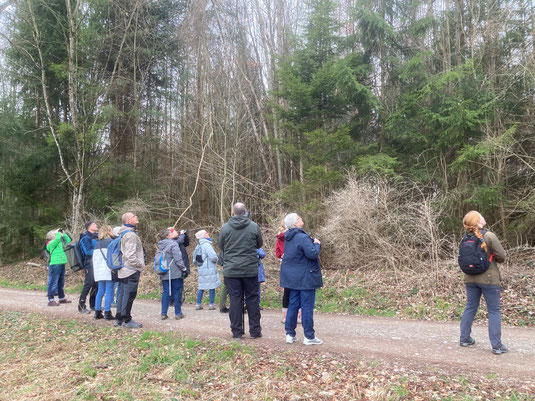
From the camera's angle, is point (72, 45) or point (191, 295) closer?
point (191, 295)

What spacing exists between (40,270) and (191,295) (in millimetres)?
10434

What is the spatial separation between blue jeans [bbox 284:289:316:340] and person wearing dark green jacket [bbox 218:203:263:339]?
0.55 m

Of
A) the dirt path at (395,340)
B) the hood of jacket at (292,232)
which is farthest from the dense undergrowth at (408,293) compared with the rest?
the hood of jacket at (292,232)

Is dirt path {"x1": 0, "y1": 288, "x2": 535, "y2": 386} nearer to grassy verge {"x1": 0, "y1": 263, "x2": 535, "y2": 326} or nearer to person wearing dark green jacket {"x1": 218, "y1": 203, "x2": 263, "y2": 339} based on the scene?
person wearing dark green jacket {"x1": 218, "y1": 203, "x2": 263, "y2": 339}

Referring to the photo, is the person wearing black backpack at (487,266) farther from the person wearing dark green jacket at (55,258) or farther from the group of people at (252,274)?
the person wearing dark green jacket at (55,258)

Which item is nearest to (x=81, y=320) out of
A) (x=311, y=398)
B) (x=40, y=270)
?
(x=311, y=398)

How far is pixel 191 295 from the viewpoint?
32.8 feet

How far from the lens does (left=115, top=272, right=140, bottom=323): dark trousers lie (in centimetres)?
656

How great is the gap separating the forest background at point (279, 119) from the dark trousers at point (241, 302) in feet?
16.8

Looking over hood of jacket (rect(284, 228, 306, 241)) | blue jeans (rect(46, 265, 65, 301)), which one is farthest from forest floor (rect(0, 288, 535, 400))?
hood of jacket (rect(284, 228, 306, 241))

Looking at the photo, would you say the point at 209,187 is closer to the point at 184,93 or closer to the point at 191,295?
the point at 184,93

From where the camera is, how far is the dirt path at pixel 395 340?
469 centimetres

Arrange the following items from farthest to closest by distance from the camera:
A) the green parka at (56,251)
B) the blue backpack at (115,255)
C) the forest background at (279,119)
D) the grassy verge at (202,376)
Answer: the forest background at (279,119) → the green parka at (56,251) → the blue backpack at (115,255) → the grassy verge at (202,376)

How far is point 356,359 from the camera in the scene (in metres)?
4.94
